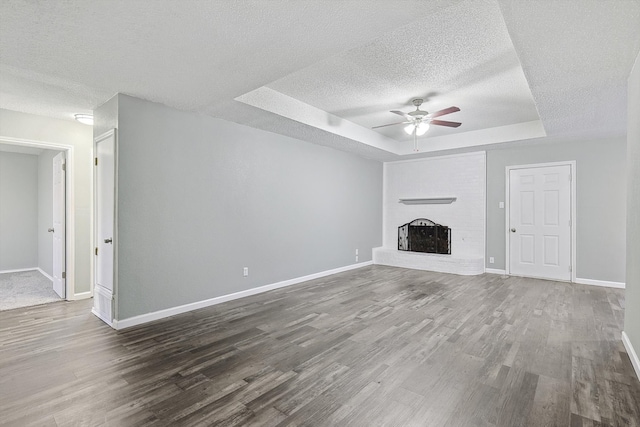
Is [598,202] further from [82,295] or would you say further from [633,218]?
[82,295]

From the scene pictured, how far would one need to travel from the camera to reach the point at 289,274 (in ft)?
17.3

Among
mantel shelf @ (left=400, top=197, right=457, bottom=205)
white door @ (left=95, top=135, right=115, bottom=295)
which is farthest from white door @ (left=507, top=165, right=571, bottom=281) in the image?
white door @ (left=95, top=135, right=115, bottom=295)

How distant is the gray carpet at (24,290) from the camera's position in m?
4.29

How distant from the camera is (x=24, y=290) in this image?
4953mm

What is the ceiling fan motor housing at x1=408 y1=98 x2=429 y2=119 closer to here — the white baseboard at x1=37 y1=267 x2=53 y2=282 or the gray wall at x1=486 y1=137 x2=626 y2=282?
the gray wall at x1=486 y1=137 x2=626 y2=282

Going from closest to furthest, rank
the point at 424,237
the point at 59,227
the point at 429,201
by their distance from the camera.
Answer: the point at 59,227, the point at 429,201, the point at 424,237

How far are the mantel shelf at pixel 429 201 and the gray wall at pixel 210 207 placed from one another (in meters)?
2.13

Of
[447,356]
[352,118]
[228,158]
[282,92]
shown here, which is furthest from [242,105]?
[447,356]

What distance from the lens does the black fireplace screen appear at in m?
6.90

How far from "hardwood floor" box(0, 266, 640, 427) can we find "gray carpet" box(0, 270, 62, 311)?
0.42m

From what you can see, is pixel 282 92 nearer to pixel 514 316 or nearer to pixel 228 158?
pixel 228 158

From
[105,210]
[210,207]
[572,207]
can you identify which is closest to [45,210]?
[105,210]

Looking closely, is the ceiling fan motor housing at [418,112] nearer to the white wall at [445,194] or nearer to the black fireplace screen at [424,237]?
the white wall at [445,194]

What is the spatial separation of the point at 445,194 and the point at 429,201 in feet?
1.28
